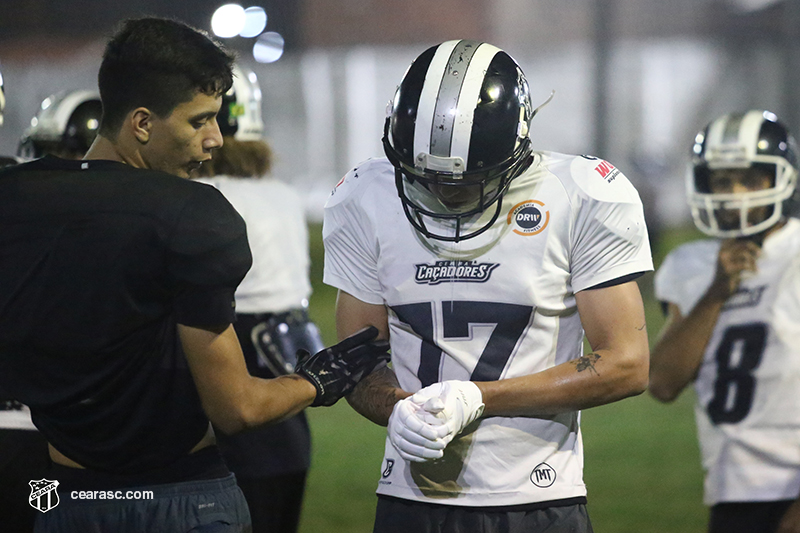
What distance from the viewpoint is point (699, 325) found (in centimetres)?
315

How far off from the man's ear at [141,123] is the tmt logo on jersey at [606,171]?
39.5 inches

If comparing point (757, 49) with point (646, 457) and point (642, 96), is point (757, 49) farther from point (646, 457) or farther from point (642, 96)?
point (646, 457)

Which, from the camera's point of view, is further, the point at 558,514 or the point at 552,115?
the point at 552,115

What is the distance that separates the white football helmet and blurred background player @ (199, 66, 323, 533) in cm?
4

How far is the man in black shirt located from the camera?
73.4 inches

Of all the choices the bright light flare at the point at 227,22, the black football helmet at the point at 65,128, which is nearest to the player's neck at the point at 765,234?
the black football helmet at the point at 65,128

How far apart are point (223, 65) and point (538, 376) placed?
984mm

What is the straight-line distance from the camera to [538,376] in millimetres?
1983

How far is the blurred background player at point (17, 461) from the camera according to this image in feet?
8.84

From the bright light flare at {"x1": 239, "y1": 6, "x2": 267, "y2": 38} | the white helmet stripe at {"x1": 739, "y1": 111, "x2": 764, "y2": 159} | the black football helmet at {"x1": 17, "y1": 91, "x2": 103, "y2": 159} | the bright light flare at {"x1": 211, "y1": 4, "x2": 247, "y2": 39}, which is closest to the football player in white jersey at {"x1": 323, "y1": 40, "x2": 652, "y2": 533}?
the white helmet stripe at {"x1": 739, "y1": 111, "x2": 764, "y2": 159}

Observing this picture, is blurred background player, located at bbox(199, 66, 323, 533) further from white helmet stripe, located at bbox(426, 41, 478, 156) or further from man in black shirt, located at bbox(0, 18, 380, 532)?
white helmet stripe, located at bbox(426, 41, 478, 156)

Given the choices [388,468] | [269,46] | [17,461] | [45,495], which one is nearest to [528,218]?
[388,468]

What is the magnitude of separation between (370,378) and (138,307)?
1.89 feet

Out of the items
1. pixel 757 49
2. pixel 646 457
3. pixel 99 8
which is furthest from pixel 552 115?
pixel 646 457
